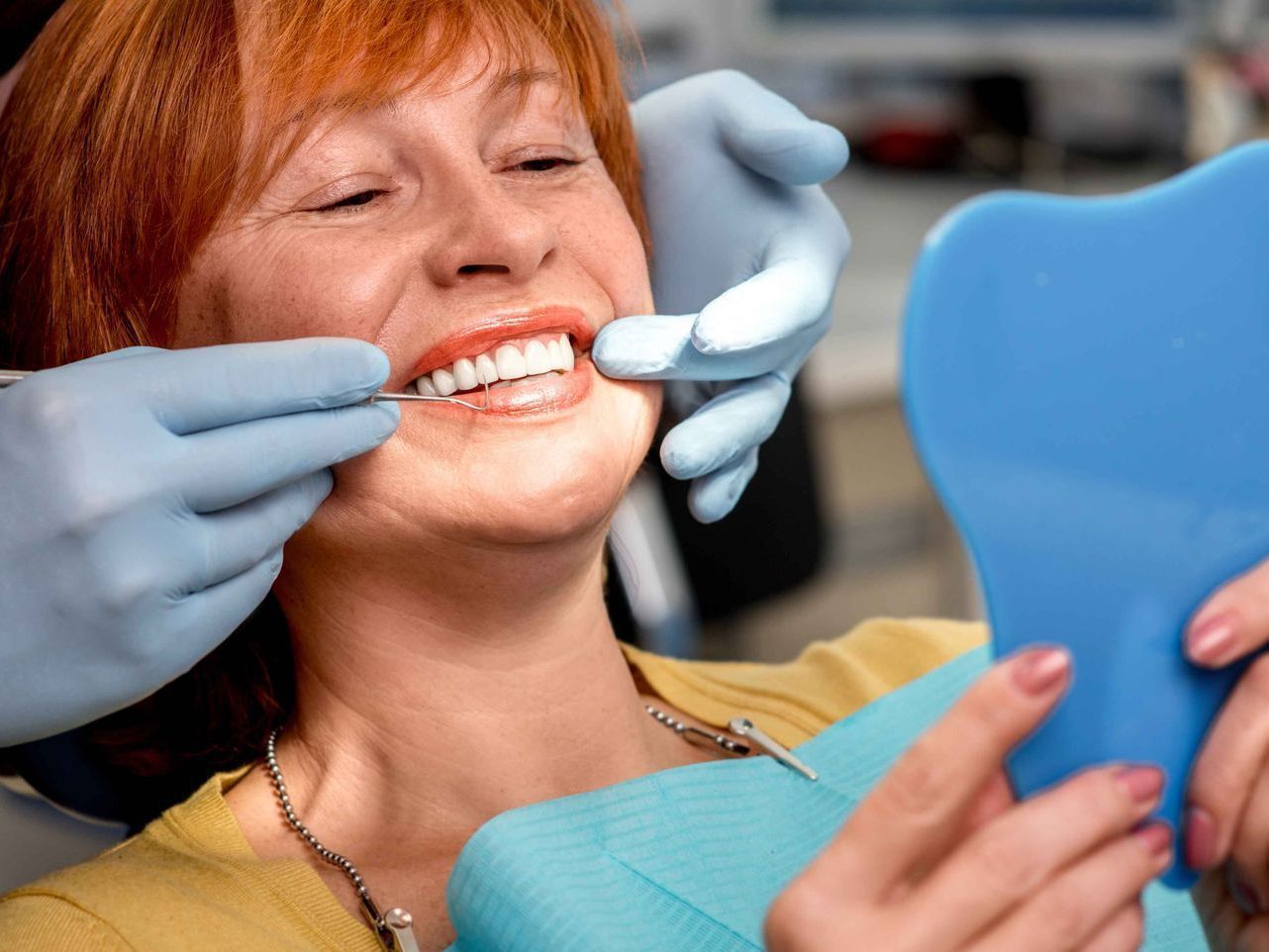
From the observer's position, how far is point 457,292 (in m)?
1.04

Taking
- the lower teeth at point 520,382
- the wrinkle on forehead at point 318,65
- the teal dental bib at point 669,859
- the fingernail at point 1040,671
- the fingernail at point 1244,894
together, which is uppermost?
the wrinkle on forehead at point 318,65

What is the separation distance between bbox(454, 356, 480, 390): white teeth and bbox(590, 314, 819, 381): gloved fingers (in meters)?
0.10

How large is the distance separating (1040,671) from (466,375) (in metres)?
0.51

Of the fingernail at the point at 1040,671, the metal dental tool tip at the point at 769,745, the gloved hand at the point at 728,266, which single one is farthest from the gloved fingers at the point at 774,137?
the fingernail at the point at 1040,671

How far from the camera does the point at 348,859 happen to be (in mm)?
1105

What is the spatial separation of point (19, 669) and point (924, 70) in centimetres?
339

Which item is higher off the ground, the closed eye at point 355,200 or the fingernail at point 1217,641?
the closed eye at point 355,200

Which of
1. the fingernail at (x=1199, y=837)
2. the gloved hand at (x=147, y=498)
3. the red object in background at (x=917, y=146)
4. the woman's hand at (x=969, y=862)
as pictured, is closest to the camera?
the woman's hand at (x=969, y=862)

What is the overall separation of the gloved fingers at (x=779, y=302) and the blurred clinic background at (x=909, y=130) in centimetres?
132

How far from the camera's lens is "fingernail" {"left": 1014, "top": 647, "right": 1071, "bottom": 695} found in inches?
26.6

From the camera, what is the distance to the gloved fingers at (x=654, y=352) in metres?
1.08

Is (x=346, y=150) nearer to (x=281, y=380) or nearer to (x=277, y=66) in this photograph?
(x=277, y=66)

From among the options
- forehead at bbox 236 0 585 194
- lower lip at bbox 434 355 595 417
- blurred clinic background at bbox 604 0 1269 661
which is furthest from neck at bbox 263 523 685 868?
blurred clinic background at bbox 604 0 1269 661

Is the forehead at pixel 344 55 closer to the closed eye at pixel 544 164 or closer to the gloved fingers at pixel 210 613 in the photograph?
the closed eye at pixel 544 164
